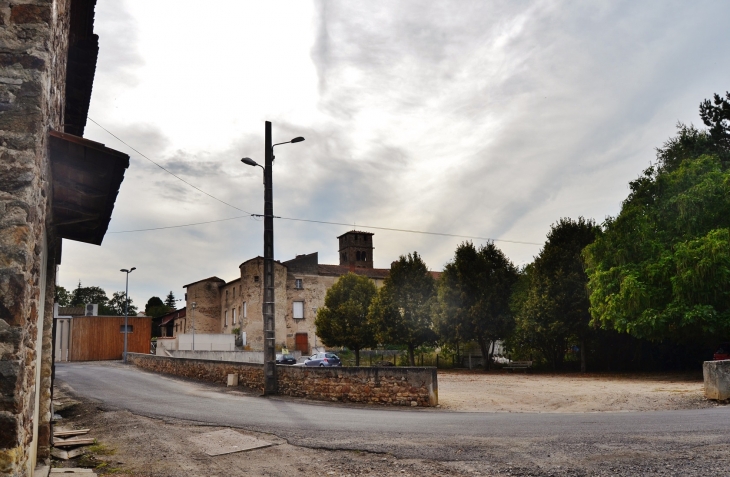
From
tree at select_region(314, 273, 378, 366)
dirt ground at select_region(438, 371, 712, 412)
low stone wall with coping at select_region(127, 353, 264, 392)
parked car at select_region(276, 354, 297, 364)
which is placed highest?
tree at select_region(314, 273, 378, 366)

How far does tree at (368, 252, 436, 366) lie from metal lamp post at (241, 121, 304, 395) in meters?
23.0

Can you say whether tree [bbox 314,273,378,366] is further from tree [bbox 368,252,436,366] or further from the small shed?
the small shed

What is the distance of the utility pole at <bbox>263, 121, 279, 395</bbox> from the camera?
16.6 meters

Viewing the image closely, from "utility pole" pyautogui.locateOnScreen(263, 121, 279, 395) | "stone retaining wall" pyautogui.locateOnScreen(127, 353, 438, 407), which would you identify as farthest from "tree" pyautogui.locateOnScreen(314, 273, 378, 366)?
"utility pole" pyautogui.locateOnScreen(263, 121, 279, 395)

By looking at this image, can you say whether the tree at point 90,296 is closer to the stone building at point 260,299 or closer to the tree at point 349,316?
the stone building at point 260,299

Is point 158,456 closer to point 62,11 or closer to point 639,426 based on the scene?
point 62,11

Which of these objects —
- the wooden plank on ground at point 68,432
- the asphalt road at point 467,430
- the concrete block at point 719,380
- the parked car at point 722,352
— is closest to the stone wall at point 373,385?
the asphalt road at point 467,430

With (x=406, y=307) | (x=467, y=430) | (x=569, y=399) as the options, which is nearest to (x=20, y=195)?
(x=467, y=430)

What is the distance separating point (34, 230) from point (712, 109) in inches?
1434

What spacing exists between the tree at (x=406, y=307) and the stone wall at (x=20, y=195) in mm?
35335

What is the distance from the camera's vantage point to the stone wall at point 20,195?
388 centimetres

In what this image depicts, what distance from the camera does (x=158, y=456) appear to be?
8375 millimetres

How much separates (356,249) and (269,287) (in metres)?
69.2

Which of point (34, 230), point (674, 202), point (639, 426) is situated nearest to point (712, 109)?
point (674, 202)
